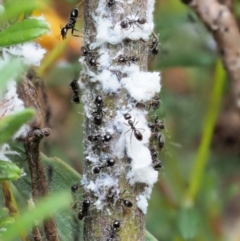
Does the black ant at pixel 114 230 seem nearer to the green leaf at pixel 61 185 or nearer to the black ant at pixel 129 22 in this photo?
the green leaf at pixel 61 185

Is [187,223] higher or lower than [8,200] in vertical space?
higher

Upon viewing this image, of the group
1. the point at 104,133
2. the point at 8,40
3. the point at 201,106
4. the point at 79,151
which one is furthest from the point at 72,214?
the point at 201,106

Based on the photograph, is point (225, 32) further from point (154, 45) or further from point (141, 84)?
point (141, 84)

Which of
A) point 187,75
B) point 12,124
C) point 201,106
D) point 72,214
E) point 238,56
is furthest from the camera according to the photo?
point 187,75

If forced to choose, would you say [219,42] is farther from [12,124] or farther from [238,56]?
[12,124]

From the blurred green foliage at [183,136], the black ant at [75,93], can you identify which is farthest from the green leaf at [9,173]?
the blurred green foliage at [183,136]

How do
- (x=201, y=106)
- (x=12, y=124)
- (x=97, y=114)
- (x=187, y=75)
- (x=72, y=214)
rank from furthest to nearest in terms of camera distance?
(x=187, y=75), (x=201, y=106), (x=72, y=214), (x=97, y=114), (x=12, y=124)

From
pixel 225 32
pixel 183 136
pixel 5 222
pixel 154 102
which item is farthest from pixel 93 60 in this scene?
pixel 183 136
